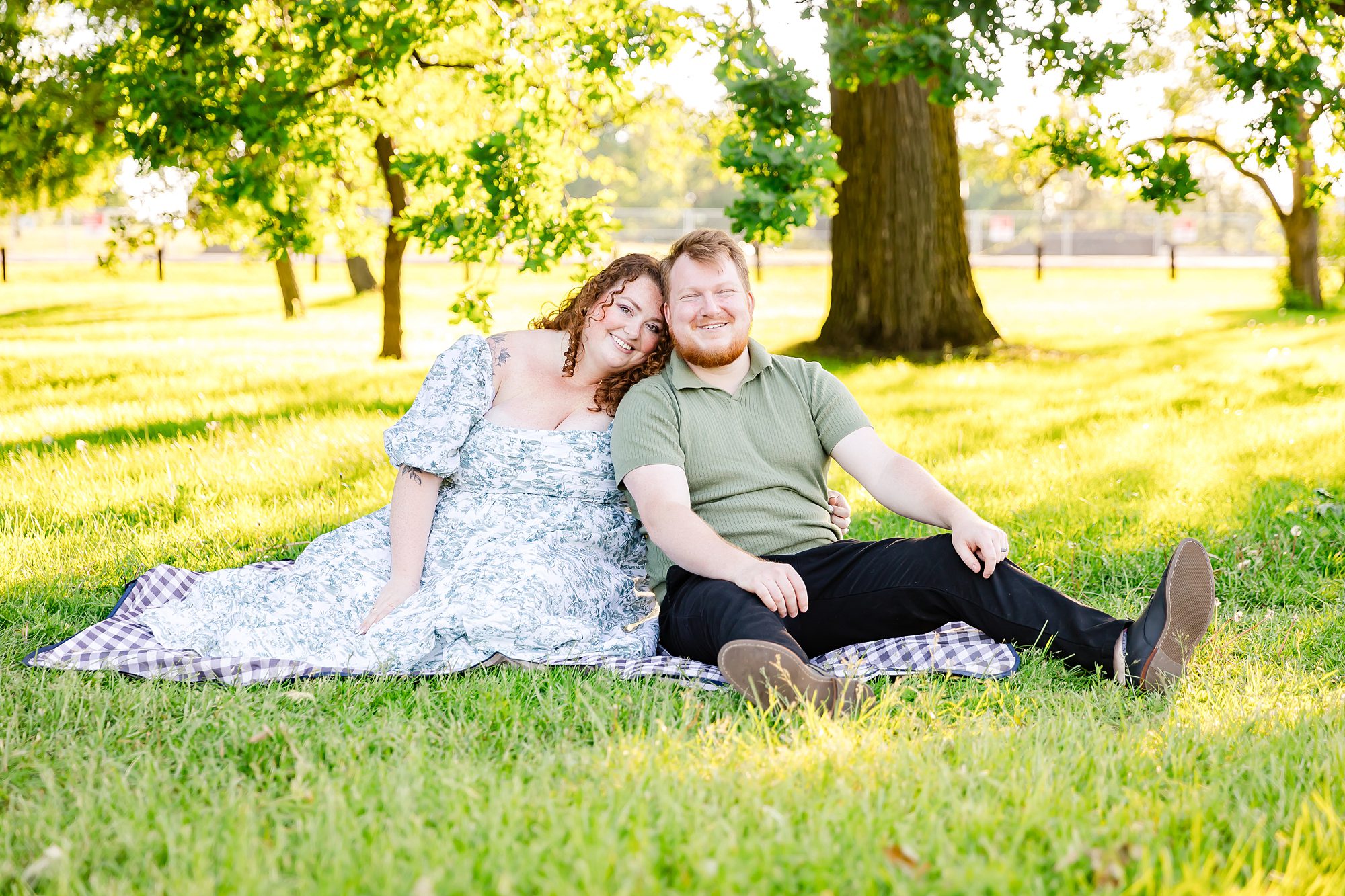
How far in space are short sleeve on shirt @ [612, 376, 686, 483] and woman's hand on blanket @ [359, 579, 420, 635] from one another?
0.80 metres

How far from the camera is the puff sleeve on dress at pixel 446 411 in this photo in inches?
148

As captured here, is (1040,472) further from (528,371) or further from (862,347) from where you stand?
(862,347)

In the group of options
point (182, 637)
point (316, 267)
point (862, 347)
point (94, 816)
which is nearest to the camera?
point (94, 816)

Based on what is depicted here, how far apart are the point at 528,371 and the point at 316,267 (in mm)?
28479

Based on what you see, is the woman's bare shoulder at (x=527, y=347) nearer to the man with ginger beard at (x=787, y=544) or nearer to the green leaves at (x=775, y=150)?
the man with ginger beard at (x=787, y=544)

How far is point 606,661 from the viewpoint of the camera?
3.43 m

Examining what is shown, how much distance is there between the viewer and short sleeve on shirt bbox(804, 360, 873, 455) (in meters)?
3.69

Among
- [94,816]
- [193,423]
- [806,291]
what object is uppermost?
[806,291]

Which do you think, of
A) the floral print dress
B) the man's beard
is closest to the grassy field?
the floral print dress

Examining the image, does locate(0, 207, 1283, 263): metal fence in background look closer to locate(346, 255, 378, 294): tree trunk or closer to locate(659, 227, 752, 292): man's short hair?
locate(346, 255, 378, 294): tree trunk

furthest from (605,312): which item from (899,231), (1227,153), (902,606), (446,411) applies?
(899,231)

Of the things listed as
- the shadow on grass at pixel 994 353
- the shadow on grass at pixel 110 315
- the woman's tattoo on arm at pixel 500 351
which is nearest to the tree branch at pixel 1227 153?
the shadow on grass at pixel 994 353

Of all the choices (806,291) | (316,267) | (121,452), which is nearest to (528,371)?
(121,452)

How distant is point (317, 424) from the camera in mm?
7633
